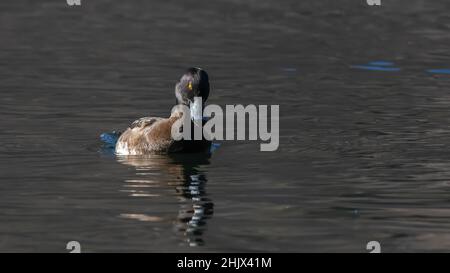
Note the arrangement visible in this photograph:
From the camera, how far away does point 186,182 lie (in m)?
14.3

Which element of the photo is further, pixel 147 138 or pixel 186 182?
pixel 147 138

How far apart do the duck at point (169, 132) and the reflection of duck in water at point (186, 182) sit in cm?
12

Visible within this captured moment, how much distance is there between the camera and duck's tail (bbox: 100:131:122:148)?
16797 mm

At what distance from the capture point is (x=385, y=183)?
46.2ft

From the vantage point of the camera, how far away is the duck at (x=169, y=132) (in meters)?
16.0

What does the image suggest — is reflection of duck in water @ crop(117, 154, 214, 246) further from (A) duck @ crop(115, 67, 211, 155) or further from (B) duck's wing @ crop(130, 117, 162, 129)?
(B) duck's wing @ crop(130, 117, 162, 129)
